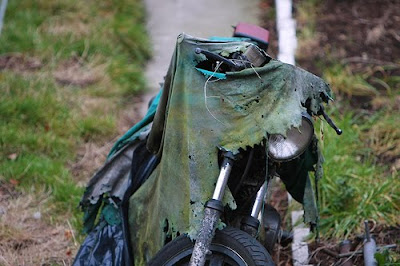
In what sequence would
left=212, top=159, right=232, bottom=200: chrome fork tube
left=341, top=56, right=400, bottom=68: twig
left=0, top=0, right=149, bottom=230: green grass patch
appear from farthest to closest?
left=341, top=56, right=400, bottom=68: twig
left=0, top=0, right=149, bottom=230: green grass patch
left=212, top=159, right=232, bottom=200: chrome fork tube

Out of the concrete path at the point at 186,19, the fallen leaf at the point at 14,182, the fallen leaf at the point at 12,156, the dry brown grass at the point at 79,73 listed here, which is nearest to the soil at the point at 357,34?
the concrete path at the point at 186,19

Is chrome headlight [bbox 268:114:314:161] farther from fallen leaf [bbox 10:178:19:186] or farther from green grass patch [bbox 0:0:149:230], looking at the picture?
fallen leaf [bbox 10:178:19:186]

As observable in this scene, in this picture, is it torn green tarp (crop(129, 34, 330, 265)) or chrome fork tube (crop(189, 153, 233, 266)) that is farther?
torn green tarp (crop(129, 34, 330, 265))

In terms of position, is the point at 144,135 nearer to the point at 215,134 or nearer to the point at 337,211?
the point at 215,134

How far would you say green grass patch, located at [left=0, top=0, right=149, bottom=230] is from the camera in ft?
19.1

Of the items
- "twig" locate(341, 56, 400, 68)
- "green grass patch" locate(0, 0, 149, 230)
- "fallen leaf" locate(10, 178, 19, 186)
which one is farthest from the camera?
"twig" locate(341, 56, 400, 68)

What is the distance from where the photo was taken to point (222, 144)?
144 inches

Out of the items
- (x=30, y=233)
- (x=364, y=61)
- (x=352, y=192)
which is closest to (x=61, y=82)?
(x=30, y=233)

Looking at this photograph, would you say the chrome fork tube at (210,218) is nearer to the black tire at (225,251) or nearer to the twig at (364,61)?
the black tire at (225,251)

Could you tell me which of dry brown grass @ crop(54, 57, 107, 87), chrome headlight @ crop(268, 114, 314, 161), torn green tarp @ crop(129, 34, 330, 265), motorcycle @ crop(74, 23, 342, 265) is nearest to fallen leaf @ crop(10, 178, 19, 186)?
dry brown grass @ crop(54, 57, 107, 87)

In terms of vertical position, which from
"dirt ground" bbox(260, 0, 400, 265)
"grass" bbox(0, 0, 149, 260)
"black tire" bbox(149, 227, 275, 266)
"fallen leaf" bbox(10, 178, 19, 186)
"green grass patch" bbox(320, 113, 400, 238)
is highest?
"dirt ground" bbox(260, 0, 400, 265)

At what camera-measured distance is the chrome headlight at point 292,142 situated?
3.67m

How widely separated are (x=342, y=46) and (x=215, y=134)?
3.93 metres

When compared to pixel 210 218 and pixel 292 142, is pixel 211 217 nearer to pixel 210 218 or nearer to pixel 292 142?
pixel 210 218
